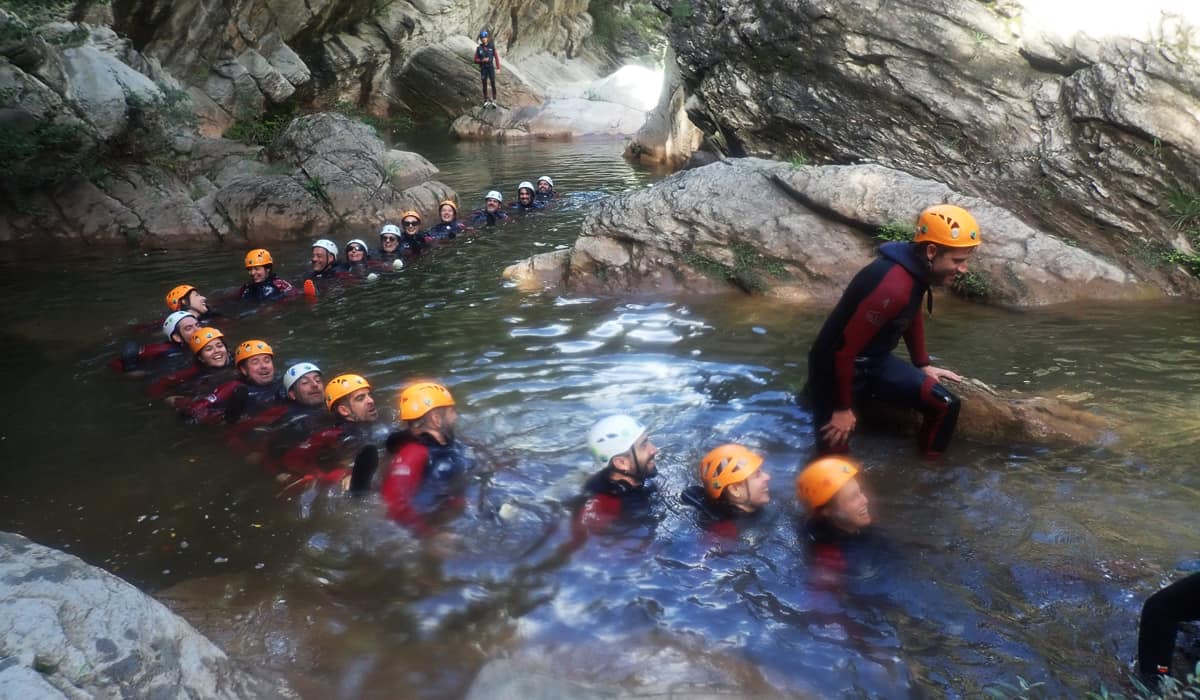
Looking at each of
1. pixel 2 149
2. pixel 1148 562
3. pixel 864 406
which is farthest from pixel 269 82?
pixel 1148 562

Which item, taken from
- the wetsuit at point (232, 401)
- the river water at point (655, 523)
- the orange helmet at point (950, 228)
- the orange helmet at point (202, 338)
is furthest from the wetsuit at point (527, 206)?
the orange helmet at point (950, 228)

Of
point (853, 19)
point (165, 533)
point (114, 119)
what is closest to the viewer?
point (165, 533)

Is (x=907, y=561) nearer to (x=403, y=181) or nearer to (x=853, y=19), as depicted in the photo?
(x=853, y=19)

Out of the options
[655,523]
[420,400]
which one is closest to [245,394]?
[420,400]

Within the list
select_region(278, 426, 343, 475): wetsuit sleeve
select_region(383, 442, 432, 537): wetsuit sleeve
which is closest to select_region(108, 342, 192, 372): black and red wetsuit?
select_region(278, 426, 343, 475): wetsuit sleeve

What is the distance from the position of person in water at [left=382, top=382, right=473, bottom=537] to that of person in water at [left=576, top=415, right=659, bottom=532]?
0.99 metres

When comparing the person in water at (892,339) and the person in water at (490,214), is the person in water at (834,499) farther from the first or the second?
the person in water at (490,214)

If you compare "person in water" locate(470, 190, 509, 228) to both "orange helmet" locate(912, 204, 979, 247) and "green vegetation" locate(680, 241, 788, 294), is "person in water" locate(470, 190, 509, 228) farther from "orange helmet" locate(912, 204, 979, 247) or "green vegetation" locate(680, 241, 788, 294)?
"orange helmet" locate(912, 204, 979, 247)

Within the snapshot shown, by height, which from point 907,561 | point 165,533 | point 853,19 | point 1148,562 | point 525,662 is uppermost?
point 853,19

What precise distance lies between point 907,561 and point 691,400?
2.75 meters

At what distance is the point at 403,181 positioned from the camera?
18.6 metres

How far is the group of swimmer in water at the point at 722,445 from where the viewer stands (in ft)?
15.7

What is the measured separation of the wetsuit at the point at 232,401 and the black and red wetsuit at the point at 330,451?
28.4 inches

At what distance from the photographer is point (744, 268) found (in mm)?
9719
